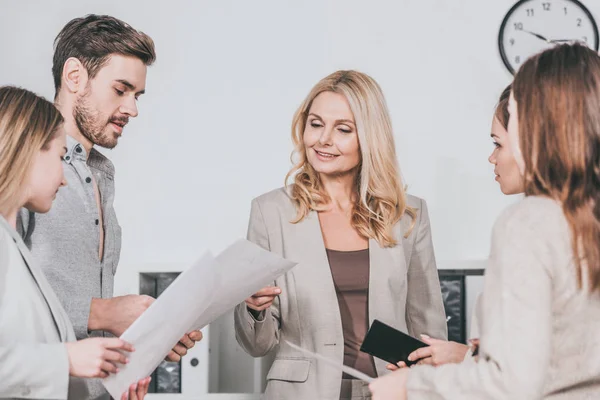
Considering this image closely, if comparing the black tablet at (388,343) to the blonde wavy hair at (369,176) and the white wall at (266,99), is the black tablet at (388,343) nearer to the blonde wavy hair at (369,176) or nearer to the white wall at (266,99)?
the blonde wavy hair at (369,176)

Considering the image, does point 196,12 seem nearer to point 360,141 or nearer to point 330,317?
point 360,141

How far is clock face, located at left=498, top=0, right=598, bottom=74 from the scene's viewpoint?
3205mm

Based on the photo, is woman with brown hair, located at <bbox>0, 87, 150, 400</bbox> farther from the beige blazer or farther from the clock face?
the clock face

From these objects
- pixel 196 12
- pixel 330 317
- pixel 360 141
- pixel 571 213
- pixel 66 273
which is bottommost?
pixel 330 317

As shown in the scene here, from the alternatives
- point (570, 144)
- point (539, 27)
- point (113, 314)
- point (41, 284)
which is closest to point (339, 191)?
point (113, 314)

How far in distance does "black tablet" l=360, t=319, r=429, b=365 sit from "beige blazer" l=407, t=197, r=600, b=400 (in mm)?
418

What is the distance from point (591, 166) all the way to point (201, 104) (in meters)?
2.23

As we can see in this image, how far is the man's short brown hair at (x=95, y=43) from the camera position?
214 cm

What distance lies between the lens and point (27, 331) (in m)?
1.41

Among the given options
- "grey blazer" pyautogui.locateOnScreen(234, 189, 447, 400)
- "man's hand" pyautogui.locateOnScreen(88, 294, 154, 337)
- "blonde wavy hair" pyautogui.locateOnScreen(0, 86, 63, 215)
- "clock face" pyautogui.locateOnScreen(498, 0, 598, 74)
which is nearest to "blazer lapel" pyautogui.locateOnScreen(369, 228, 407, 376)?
"grey blazer" pyautogui.locateOnScreen(234, 189, 447, 400)

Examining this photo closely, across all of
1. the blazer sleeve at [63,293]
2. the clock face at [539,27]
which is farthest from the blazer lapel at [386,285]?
the clock face at [539,27]

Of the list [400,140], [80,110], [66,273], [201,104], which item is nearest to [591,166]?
[66,273]

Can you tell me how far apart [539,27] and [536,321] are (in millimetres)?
2322

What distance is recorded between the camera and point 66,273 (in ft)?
5.96
